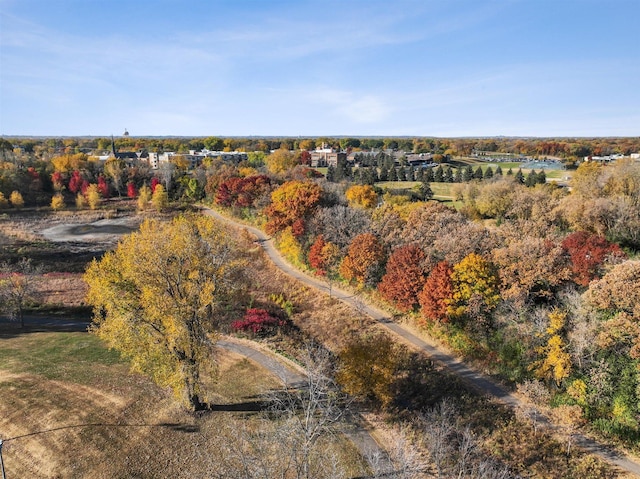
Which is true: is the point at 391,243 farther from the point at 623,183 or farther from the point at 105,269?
the point at 623,183

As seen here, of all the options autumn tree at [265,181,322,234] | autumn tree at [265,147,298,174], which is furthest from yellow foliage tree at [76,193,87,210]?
autumn tree at [265,181,322,234]

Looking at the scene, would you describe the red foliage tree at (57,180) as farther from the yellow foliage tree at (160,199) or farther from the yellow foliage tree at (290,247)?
the yellow foliage tree at (290,247)

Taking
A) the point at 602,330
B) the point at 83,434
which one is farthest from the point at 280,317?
the point at 602,330

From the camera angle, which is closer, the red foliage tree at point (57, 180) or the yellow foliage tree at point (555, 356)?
the yellow foliage tree at point (555, 356)

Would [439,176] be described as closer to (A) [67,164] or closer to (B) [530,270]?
(B) [530,270]

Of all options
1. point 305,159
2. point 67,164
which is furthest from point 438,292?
point 67,164

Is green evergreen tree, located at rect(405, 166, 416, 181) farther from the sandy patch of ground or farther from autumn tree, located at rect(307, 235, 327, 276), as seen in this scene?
the sandy patch of ground

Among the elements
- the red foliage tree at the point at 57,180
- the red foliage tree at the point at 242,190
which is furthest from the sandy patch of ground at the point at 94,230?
the red foliage tree at the point at 242,190

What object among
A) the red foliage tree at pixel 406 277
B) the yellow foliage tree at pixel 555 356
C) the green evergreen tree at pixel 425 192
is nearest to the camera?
the yellow foliage tree at pixel 555 356
